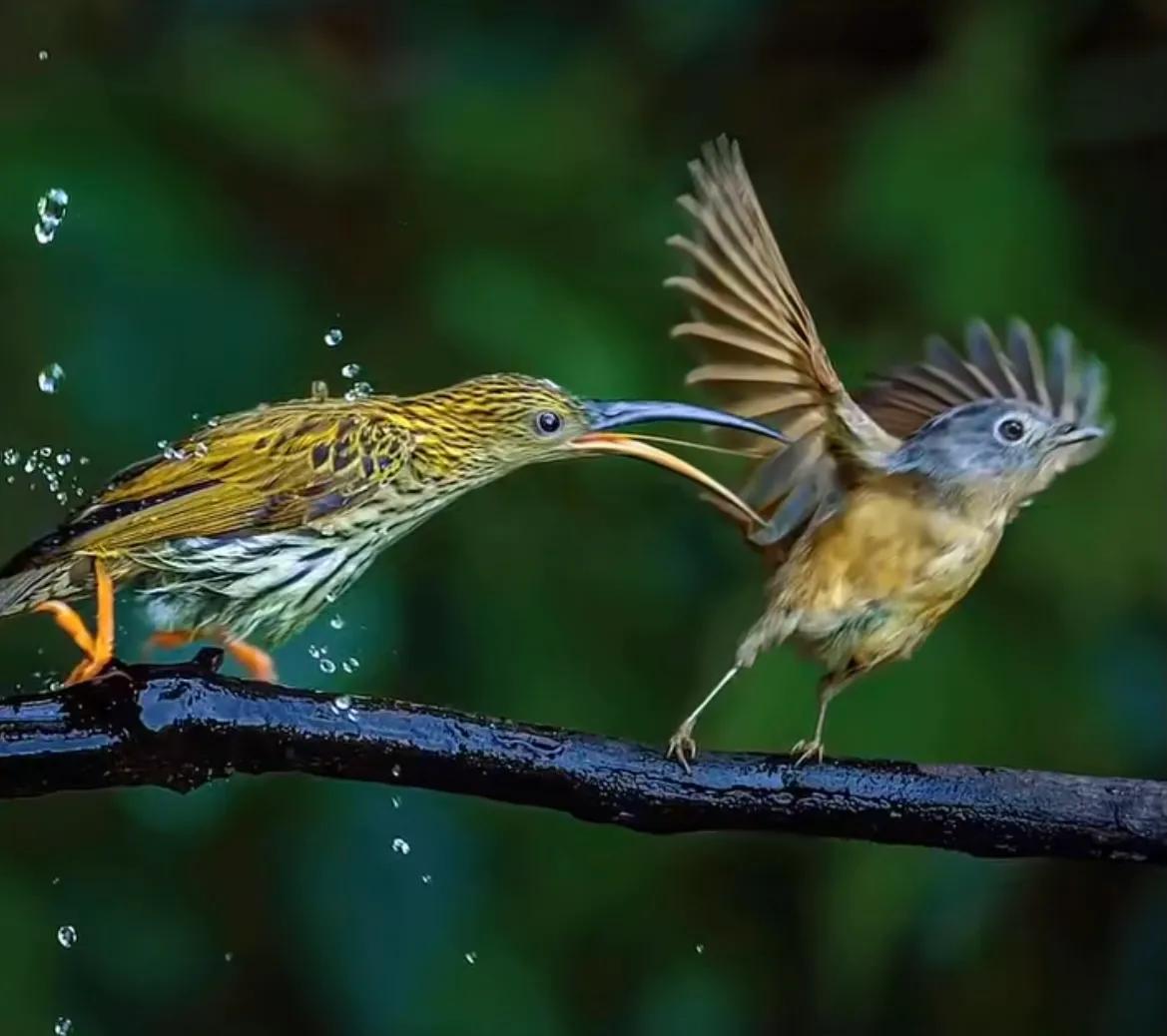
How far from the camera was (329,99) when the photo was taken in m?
5.05

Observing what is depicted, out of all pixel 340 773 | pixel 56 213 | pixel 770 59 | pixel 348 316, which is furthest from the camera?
pixel 770 59

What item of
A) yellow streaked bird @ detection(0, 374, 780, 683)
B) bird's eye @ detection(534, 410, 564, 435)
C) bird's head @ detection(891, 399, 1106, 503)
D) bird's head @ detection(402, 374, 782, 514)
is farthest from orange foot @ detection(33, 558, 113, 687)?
bird's head @ detection(891, 399, 1106, 503)

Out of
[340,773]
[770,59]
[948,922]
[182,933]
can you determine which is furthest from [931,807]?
[770,59]

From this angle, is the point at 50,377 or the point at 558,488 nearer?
the point at 50,377

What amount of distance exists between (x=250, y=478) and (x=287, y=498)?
6 centimetres

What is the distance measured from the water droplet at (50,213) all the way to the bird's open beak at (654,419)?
134cm

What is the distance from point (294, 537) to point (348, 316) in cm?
167

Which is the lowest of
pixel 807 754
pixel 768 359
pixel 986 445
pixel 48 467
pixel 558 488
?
pixel 807 754

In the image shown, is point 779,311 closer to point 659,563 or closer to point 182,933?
point 659,563

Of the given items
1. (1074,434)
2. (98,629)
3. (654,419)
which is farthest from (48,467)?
(1074,434)

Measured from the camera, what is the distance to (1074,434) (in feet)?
11.0

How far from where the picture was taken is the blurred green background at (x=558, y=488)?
4.70 meters

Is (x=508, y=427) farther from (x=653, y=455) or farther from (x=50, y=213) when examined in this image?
(x=50, y=213)

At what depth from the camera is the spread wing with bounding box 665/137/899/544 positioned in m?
3.31
